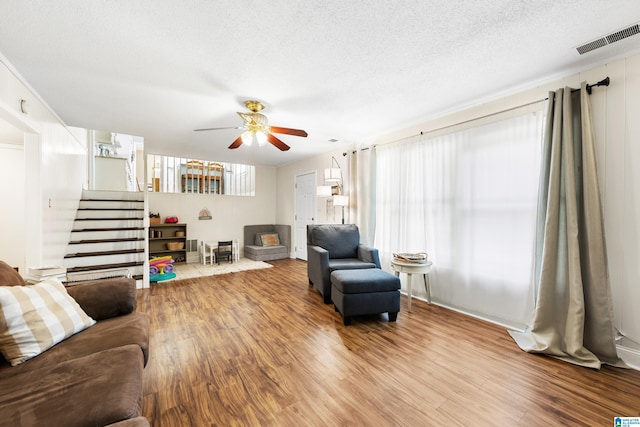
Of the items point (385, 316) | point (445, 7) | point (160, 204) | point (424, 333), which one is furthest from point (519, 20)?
point (160, 204)

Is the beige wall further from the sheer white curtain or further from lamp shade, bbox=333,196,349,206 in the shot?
lamp shade, bbox=333,196,349,206

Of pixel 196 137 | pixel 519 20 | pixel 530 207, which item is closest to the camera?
pixel 519 20

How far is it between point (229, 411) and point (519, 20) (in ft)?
10.2

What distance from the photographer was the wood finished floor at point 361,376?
1435 mm

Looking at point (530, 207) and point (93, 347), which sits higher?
point (530, 207)

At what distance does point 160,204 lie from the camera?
571 cm

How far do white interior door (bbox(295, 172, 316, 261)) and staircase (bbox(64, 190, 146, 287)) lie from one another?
3.20 meters

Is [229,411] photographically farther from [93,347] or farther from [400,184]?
[400,184]

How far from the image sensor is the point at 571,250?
80.0 inches

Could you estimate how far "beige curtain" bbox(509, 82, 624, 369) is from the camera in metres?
1.94

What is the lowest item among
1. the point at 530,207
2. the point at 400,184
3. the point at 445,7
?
the point at 530,207

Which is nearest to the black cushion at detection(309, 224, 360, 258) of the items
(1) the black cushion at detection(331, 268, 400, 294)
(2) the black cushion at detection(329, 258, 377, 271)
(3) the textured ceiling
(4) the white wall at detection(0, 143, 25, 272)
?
(2) the black cushion at detection(329, 258, 377, 271)

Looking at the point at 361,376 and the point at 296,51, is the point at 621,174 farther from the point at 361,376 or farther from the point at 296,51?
the point at 296,51

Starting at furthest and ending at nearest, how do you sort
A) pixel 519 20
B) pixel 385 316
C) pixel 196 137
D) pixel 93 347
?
pixel 196 137
pixel 385 316
pixel 519 20
pixel 93 347
